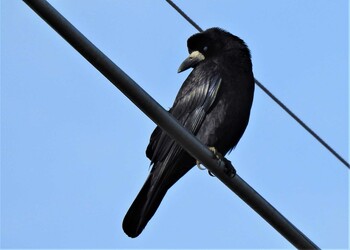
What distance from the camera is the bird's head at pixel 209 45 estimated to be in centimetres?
668

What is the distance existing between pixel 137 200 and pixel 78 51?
→ 229 cm

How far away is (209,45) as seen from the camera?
6781 millimetres

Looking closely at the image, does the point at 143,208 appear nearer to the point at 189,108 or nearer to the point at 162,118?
the point at 189,108

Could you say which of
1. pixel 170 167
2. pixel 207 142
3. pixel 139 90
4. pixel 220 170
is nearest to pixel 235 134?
pixel 207 142

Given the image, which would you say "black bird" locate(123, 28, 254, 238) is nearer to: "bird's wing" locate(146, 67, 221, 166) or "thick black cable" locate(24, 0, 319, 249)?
"bird's wing" locate(146, 67, 221, 166)

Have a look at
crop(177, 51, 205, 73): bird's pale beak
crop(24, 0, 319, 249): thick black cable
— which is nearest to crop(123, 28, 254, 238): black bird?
crop(177, 51, 205, 73): bird's pale beak

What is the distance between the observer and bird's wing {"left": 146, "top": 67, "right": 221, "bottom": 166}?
5.66 metres

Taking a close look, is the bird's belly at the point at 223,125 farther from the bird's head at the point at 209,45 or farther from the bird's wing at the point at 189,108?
the bird's head at the point at 209,45

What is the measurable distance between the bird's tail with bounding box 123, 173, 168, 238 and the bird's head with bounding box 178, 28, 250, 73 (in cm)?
140

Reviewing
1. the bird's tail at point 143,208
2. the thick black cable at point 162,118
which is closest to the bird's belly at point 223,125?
the bird's tail at point 143,208

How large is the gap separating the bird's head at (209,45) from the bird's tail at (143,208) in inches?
55.1

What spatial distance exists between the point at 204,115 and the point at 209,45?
104cm

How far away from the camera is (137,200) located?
5.55 metres

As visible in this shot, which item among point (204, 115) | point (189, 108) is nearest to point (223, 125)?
point (204, 115)
